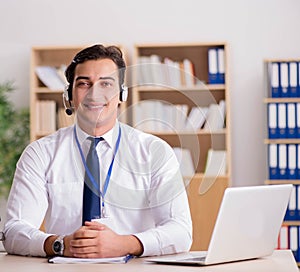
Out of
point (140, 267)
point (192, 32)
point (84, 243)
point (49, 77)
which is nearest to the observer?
point (140, 267)

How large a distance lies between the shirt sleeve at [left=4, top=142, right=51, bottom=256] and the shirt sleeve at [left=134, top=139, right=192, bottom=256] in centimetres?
35

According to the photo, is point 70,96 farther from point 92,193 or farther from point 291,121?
point 291,121

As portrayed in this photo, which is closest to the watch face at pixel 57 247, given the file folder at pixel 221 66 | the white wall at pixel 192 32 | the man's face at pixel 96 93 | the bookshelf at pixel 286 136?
the man's face at pixel 96 93

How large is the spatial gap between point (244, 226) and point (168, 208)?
→ 1.15 ft

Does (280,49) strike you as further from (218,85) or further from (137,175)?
(137,175)

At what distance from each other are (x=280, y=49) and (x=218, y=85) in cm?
61

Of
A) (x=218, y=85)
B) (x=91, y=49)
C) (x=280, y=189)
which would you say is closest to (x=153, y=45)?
(x=218, y=85)

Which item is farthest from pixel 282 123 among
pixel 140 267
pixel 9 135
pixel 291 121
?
pixel 140 267

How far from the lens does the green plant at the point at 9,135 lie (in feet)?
18.1

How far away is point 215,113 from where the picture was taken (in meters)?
2.34

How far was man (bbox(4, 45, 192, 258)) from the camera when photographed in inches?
88.9

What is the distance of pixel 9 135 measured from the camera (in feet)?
18.6

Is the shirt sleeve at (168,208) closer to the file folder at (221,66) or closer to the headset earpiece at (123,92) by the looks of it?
the headset earpiece at (123,92)

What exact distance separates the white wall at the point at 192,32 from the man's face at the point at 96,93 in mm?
3244
